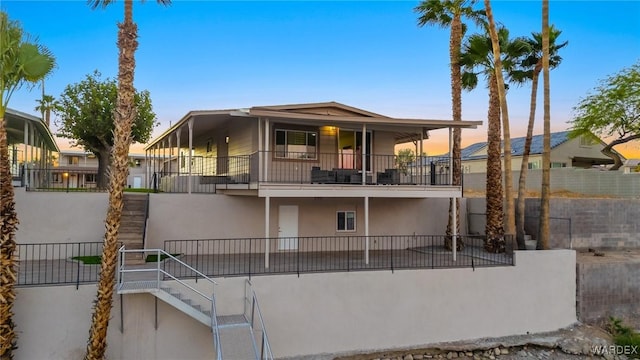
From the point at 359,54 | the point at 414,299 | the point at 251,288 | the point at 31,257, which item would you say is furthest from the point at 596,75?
the point at 31,257

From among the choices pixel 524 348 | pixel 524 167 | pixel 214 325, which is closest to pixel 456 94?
pixel 524 167

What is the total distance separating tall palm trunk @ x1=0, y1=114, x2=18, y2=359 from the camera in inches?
346

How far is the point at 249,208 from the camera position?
16609mm

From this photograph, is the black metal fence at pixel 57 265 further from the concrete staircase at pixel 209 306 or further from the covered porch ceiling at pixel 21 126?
the covered porch ceiling at pixel 21 126

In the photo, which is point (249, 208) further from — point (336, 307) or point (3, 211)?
point (3, 211)

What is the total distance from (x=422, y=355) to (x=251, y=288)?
5.45 metres

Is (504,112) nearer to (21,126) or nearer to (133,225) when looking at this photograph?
(133,225)

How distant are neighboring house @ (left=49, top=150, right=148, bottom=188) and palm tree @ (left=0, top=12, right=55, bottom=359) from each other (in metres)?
29.8

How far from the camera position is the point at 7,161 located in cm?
906

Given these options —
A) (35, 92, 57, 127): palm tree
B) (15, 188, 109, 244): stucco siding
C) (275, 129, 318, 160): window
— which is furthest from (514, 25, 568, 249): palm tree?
(35, 92, 57, 127): palm tree

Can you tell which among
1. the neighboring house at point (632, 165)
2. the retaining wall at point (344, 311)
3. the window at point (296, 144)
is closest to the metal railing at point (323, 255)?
the retaining wall at point (344, 311)

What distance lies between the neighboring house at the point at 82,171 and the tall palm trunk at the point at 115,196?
99.7ft

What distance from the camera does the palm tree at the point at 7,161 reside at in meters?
8.80

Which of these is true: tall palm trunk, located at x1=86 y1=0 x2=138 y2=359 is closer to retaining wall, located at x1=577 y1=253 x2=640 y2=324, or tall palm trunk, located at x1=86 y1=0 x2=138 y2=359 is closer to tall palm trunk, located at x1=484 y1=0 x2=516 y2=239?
tall palm trunk, located at x1=484 y1=0 x2=516 y2=239
